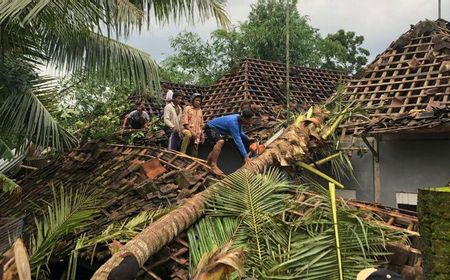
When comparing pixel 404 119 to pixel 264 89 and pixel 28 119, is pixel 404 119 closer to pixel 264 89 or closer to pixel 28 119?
pixel 28 119

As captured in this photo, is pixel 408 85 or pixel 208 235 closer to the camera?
pixel 208 235

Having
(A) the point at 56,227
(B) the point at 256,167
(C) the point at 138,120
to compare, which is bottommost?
(A) the point at 56,227

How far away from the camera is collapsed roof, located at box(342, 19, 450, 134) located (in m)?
8.76

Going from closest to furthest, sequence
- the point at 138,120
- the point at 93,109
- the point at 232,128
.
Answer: the point at 232,128 → the point at 138,120 → the point at 93,109

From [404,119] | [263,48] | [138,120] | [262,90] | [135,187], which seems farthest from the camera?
[263,48]

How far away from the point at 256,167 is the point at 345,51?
2443cm

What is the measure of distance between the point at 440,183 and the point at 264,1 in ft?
68.3

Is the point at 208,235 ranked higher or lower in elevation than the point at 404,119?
lower

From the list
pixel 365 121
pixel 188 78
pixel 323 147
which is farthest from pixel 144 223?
pixel 188 78

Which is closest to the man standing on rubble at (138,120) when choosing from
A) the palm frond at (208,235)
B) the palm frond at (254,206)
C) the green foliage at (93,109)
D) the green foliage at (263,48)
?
the green foliage at (93,109)

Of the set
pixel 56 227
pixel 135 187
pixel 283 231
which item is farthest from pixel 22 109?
pixel 283 231

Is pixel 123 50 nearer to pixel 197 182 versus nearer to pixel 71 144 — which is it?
pixel 71 144

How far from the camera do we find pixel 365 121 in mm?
9523

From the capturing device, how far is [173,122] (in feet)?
33.2
